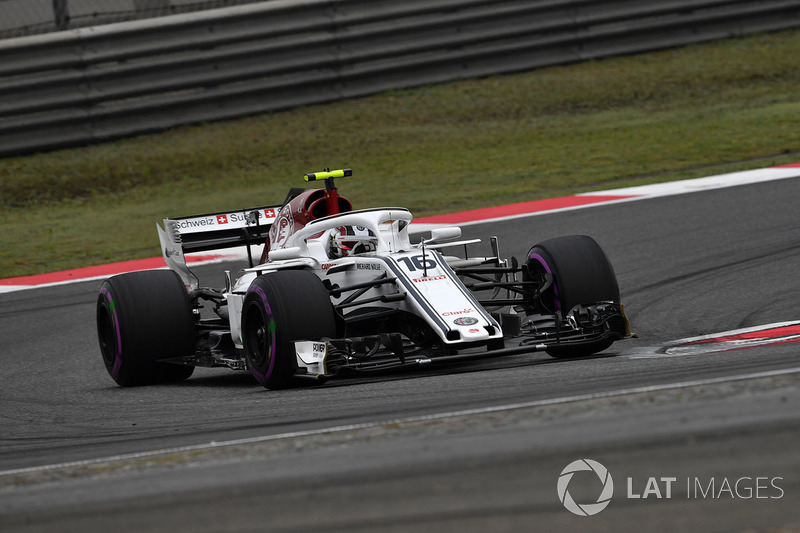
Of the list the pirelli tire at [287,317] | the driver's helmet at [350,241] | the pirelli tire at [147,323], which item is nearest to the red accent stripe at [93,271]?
the pirelli tire at [147,323]

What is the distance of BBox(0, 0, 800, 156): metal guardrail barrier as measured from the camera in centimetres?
1653

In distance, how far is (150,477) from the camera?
4.39 m

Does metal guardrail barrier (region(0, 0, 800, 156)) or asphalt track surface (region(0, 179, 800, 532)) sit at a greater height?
metal guardrail barrier (region(0, 0, 800, 156))

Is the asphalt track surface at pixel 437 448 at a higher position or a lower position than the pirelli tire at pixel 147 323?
lower

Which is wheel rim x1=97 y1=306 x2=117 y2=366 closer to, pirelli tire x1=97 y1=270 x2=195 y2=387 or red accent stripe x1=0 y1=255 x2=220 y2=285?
pirelli tire x1=97 y1=270 x2=195 y2=387

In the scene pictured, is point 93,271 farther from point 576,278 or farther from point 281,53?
point 576,278

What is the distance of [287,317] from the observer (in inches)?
270

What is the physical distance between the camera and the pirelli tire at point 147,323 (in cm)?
821

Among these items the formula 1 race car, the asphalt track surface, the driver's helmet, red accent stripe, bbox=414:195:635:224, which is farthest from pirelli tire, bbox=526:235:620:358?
red accent stripe, bbox=414:195:635:224

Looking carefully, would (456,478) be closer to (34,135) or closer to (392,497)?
(392,497)

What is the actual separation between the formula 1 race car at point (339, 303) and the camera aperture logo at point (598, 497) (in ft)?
9.29

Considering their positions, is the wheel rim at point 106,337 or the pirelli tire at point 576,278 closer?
the pirelli tire at point 576,278

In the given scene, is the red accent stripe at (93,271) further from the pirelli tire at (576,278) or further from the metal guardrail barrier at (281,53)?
the pirelli tire at (576,278)

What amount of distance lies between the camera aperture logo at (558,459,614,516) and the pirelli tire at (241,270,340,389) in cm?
315
